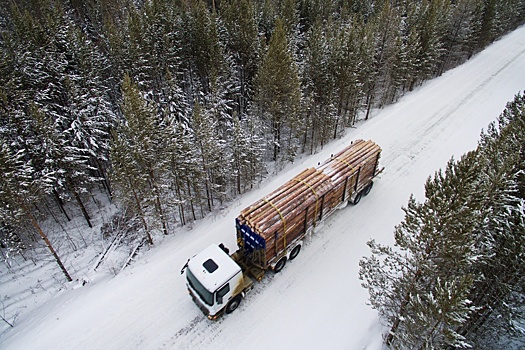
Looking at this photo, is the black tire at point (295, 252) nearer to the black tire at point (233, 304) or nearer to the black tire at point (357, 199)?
the black tire at point (233, 304)

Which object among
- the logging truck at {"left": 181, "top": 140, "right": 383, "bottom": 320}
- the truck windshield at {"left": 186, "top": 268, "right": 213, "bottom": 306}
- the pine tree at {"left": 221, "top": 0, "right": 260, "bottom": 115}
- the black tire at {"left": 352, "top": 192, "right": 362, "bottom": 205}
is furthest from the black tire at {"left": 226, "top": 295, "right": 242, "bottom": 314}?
the pine tree at {"left": 221, "top": 0, "right": 260, "bottom": 115}

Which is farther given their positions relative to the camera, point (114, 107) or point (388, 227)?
point (114, 107)

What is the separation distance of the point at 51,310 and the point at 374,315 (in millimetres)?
16036

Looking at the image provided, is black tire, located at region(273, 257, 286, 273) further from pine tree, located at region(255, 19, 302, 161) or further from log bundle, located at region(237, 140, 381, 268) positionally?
pine tree, located at region(255, 19, 302, 161)

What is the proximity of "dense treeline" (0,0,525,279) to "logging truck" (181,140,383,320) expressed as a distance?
6.62 m

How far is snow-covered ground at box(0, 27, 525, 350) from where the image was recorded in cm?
1317

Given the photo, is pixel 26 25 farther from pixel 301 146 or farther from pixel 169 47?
pixel 301 146

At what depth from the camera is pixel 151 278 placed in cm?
1575

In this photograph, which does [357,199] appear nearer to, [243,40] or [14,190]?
[14,190]

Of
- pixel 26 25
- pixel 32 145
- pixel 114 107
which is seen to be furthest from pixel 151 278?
pixel 26 25

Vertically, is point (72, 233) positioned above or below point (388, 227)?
below

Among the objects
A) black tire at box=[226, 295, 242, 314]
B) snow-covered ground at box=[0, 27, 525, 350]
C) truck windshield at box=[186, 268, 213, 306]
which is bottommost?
snow-covered ground at box=[0, 27, 525, 350]

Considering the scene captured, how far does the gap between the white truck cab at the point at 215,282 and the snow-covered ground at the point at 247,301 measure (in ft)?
3.63

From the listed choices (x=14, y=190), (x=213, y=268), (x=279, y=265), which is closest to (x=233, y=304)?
(x=213, y=268)
